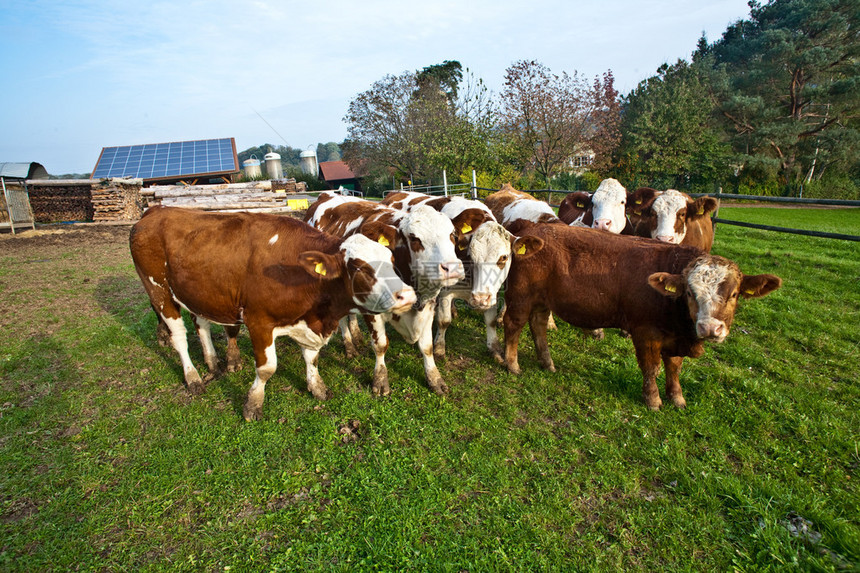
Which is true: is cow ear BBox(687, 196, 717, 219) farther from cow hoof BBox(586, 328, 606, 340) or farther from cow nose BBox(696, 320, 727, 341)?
cow nose BBox(696, 320, 727, 341)

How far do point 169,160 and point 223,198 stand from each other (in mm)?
14587

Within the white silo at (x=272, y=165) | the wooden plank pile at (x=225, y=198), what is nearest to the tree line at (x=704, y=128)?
the wooden plank pile at (x=225, y=198)

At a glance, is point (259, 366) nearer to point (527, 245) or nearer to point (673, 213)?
point (527, 245)

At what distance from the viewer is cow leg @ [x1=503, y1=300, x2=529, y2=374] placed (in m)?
5.03

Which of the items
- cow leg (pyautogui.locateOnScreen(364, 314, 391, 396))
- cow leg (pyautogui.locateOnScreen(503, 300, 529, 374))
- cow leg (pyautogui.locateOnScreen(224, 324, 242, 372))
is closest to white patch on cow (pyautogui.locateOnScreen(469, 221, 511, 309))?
cow leg (pyautogui.locateOnScreen(503, 300, 529, 374))

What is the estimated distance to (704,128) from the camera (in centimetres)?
3139

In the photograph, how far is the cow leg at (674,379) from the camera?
4277 mm

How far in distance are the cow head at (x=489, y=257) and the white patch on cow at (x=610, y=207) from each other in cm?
257

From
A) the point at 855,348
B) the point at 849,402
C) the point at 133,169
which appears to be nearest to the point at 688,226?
the point at 855,348

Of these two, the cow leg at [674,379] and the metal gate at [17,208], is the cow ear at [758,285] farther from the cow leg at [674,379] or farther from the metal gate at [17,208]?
the metal gate at [17,208]

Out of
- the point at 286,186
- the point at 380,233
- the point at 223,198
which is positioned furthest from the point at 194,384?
the point at 286,186

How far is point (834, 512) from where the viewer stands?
2.90 metres

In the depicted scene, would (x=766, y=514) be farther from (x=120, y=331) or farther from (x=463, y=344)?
(x=120, y=331)

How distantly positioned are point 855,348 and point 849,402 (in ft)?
5.07
